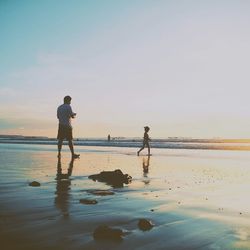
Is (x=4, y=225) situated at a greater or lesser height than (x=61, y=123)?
lesser

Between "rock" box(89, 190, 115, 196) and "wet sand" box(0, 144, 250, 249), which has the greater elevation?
"rock" box(89, 190, 115, 196)

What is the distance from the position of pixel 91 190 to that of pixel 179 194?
1.86m

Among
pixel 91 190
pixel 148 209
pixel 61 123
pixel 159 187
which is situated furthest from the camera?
pixel 61 123

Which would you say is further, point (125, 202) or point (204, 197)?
point (204, 197)

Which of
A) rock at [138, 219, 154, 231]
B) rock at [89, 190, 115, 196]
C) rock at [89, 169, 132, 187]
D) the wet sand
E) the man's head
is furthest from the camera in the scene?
the man's head

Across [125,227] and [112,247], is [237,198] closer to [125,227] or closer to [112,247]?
[125,227]

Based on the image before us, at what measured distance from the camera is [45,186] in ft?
25.7

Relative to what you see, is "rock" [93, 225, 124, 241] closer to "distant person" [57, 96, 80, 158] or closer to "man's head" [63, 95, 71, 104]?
"distant person" [57, 96, 80, 158]

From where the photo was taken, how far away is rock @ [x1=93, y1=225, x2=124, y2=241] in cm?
402

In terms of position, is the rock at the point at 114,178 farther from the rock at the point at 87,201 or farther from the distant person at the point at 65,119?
the distant person at the point at 65,119

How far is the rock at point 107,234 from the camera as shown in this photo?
158 inches

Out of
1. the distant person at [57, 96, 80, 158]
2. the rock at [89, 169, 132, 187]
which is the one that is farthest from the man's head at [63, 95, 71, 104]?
the rock at [89, 169, 132, 187]

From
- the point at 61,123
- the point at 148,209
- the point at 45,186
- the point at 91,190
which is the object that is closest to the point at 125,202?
the point at 148,209

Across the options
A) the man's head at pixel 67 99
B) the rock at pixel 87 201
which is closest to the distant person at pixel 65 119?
the man's head at pixel 67 99
